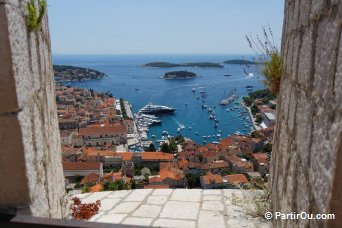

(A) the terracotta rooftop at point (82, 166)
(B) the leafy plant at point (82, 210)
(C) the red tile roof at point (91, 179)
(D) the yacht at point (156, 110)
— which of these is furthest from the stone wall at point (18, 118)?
(D) the yacht at point (156, 110)

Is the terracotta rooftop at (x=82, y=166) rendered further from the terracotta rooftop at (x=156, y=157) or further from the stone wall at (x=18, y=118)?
the stone wall at (x=18, y=118)

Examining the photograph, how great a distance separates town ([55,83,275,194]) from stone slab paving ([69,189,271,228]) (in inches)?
377

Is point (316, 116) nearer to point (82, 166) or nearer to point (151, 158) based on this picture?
point (82, 166)

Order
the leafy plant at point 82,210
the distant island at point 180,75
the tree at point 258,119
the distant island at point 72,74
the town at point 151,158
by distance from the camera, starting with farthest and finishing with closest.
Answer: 1. the distant island at point 180,75
2. the distant island at point 72,74
3. the tree at point 258,119
4. the town at point 151,158
5. the leafy plant at point 82,210

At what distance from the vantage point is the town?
23.6 m

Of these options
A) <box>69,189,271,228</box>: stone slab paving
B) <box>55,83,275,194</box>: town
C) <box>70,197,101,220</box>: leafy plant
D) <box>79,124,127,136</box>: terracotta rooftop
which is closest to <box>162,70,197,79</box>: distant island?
<box>55,83,275,194</box>: town

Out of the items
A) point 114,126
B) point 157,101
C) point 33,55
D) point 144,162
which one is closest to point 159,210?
point 33,55

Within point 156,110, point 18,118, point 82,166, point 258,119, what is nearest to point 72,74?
point 156,110

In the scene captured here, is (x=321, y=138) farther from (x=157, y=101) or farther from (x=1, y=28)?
(x=157, y=101)

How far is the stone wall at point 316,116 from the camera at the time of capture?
1028 mm

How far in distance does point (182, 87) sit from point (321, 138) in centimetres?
8772

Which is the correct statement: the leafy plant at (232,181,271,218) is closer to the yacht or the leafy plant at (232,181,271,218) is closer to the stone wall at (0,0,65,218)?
the stone wall at (0,0,65,218)

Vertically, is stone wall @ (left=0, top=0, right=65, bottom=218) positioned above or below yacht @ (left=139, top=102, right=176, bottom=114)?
above

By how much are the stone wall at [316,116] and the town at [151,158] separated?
1182cm
